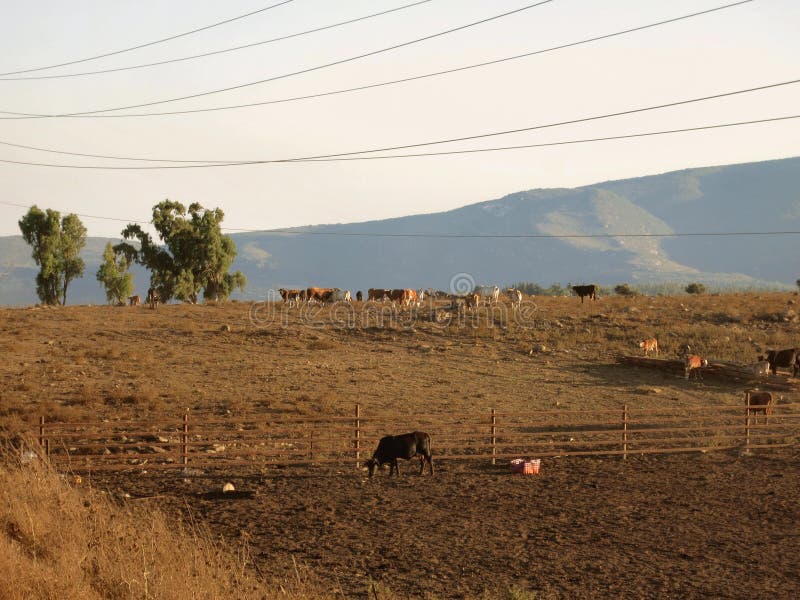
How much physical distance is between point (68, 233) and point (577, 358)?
2217 inches

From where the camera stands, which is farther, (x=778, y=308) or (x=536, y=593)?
(x=778, y=308)

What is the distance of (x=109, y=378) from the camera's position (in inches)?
1159

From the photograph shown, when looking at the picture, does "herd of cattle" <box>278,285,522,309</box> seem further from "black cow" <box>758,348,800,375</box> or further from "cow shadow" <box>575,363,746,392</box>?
"black cow" <box>758,348,800,375</box>

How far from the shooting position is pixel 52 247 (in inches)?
2896

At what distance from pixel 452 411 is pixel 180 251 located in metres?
48.5

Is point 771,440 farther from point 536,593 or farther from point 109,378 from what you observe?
point 109,378

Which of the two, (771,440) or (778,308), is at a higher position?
(778,308)

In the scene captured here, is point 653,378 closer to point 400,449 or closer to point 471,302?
point 400,449

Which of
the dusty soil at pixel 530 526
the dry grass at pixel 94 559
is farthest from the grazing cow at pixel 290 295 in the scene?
the dry grass at pixel 94 559

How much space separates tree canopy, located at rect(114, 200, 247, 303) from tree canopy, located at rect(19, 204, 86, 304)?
7.43m

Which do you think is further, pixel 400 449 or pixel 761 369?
pixel 761 369

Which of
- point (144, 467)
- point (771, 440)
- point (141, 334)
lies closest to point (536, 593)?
point (144, 467)

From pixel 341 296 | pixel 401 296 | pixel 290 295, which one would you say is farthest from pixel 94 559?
pixel 341 296

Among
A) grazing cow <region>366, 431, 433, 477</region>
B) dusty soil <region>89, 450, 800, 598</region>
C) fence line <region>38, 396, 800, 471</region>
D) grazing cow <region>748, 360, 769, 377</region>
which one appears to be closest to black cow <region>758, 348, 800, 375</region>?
grazing cow <region>748, 360, 769, 377</region>
